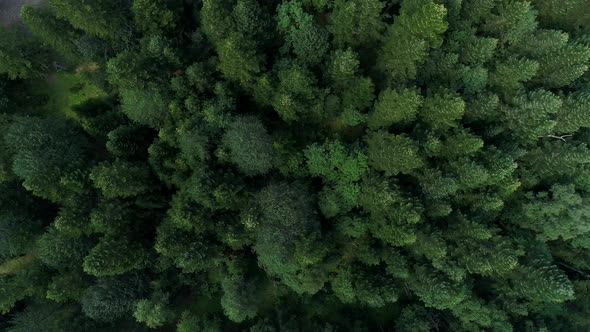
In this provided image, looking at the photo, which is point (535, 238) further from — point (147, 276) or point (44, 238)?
point (44, 238)

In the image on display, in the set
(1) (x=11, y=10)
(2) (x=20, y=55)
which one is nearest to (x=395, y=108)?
(2) (x=20, y=55)

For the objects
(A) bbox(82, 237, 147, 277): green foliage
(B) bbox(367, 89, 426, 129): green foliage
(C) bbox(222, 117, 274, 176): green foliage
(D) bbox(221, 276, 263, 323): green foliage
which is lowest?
(D) bbox(221, 276, 263, 323): green foliage

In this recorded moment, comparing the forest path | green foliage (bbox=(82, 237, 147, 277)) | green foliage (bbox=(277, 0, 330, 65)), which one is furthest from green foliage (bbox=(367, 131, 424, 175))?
the forest path

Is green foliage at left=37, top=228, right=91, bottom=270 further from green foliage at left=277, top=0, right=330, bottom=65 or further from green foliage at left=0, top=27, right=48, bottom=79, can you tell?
green foliage at left=277, top=0, right=330, bottom=65

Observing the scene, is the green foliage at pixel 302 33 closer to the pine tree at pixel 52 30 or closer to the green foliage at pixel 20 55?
the pine tree at pixel 52 30

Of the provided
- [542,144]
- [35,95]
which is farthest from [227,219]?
[542,144]

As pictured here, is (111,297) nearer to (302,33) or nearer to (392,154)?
(392,154)

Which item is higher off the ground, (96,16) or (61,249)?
(96,16)

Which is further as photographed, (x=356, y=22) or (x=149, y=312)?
(x=356, y=22)
